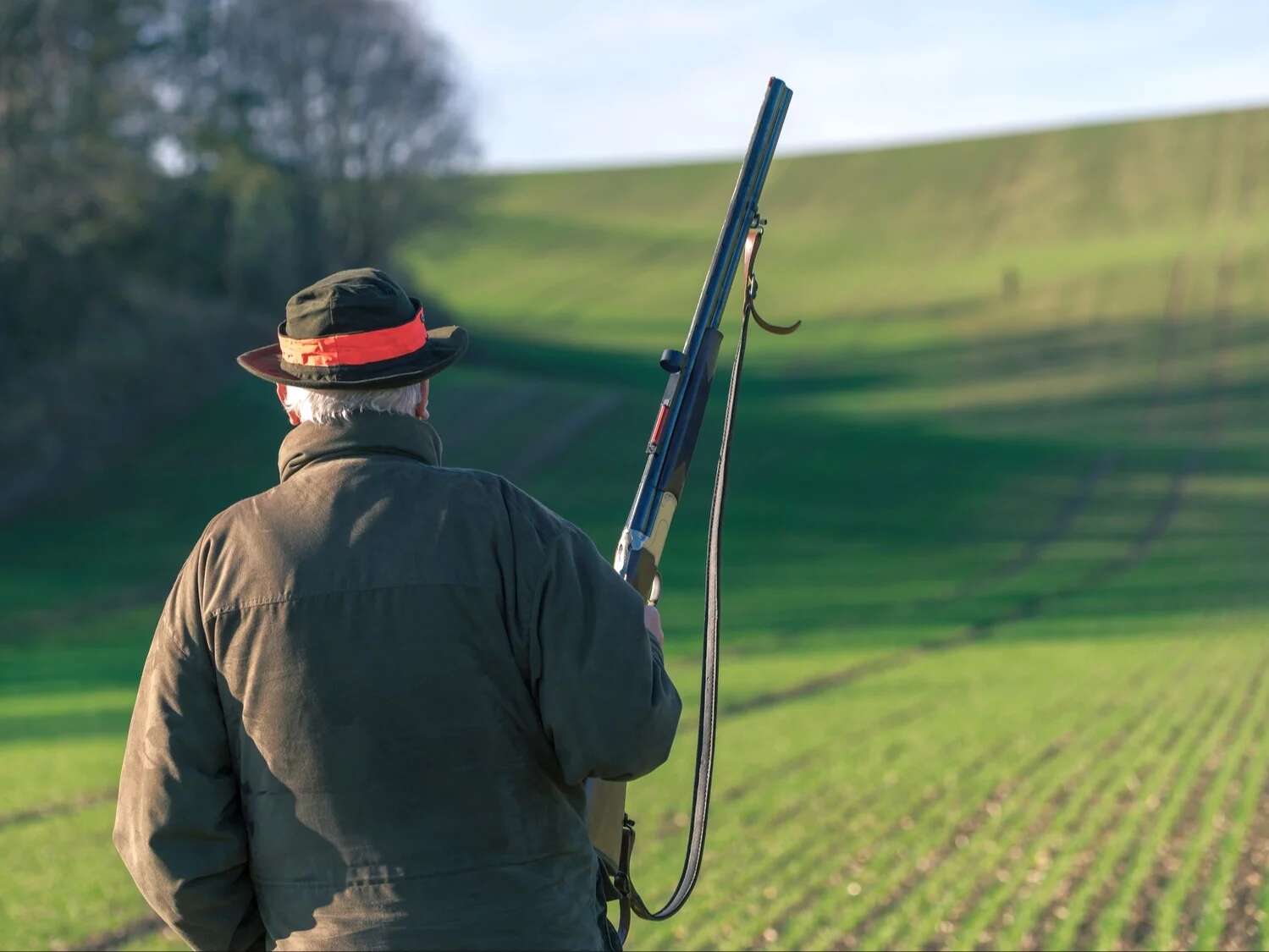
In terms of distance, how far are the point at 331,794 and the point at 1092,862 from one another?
6.34 m

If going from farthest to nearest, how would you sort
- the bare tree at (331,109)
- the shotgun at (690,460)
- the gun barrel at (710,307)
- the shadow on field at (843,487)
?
1. the bare tree at (331,109)
2. the shadow on field at (843,487)
3. the gun barrel at (710,307)
4. the shotgun at (690,460)

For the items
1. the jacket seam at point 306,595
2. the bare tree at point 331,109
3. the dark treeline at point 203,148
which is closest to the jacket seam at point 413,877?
the jacket seam at point 306,595

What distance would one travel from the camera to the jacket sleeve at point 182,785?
8.71 ft

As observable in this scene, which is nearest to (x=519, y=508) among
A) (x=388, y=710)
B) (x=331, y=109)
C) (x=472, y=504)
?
(x=472, y=504)

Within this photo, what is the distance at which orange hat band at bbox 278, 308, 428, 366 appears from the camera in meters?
2.75

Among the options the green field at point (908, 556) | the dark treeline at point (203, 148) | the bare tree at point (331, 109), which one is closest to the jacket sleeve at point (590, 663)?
the green field at point (908, 556)

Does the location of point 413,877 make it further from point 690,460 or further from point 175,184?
point 175,184

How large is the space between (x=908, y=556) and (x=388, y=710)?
23047 millimetres

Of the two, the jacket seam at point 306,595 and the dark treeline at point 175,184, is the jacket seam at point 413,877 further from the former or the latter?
the dark treeline at point 175,184

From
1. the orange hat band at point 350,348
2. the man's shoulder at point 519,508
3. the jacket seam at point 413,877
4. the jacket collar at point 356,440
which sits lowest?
the jacket seam at point 413,877

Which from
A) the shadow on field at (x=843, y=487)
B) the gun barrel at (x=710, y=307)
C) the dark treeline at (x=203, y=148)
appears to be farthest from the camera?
the dark treeline at (x=203, y=148)

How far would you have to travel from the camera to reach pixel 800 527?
27828 mm

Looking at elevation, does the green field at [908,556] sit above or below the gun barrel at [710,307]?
below

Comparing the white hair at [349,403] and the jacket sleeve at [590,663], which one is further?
the white hair at [349,403]
